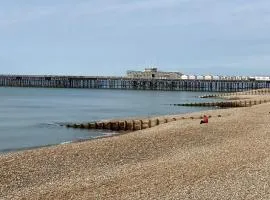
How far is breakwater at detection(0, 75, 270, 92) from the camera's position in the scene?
457ft

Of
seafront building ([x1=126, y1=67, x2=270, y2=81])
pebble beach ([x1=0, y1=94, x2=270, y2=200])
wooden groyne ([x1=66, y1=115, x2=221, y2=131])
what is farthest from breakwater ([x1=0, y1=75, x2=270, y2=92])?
pebble beach ([x1=0, y1=94, x2=270, y2=200])

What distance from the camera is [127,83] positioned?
16150 centimetres

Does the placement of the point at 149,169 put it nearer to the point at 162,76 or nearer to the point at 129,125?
the point at 129,125

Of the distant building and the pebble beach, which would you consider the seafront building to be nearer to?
the distant building

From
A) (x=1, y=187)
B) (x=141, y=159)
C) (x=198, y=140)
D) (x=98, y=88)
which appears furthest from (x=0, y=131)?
(x=98, y=88)

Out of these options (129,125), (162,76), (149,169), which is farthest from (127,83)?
(149,169)

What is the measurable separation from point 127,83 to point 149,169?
488ft

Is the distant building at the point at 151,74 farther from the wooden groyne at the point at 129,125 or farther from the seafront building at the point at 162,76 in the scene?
the wooden groyne at the point at 129,125

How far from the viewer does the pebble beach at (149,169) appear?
10.4m

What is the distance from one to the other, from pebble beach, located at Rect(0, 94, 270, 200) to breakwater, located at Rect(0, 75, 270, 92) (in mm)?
118234

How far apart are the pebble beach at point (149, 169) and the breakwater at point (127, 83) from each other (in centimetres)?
11823

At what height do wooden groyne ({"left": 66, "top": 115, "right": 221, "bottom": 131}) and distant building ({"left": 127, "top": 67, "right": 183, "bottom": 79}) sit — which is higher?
distant building ({"left": 127, "top": 67, "right": 183, "bottom": 79})

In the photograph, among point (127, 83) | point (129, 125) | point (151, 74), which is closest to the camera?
point (129, 125)

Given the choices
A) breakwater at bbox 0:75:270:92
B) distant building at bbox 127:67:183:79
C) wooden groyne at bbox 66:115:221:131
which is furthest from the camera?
distant building at bbox 127:67:183:79
